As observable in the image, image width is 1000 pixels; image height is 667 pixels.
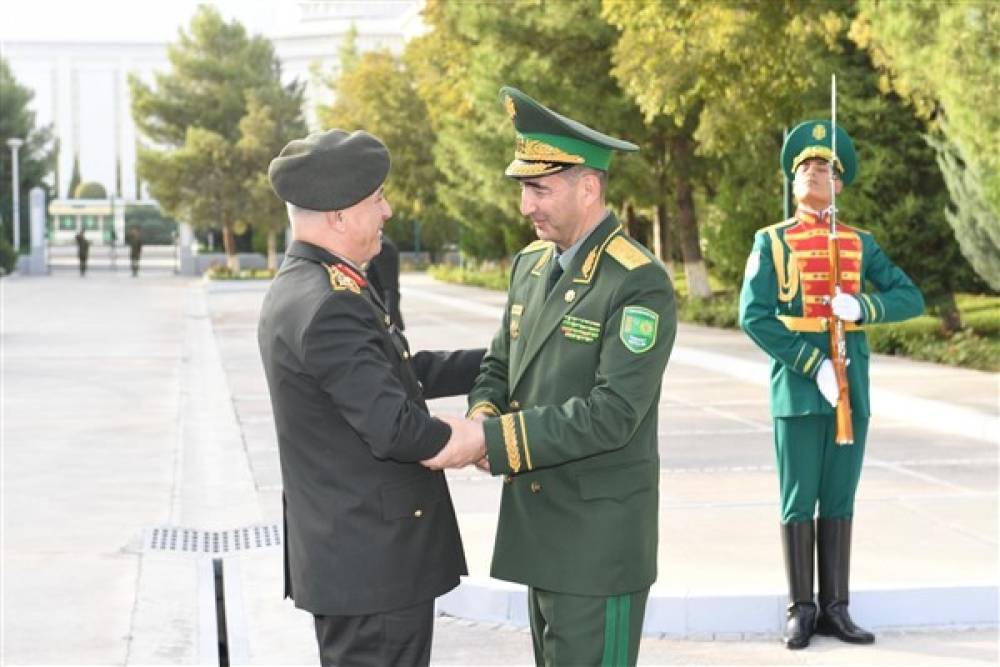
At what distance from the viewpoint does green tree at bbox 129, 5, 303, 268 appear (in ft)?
201

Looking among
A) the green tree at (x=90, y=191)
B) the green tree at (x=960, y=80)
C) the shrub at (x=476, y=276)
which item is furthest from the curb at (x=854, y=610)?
the green tree at (x=90, y=191)

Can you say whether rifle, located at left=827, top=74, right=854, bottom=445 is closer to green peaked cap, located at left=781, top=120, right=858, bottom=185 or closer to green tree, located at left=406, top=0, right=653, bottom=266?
→ green peaked cap, located at left=781, top=120, right=858, bottom=185

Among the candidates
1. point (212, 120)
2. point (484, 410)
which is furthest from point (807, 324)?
point (212, 120)

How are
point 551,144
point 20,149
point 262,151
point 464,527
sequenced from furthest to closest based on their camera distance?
point 20,149 → point 262,151 → point 464,527 → point 551,144

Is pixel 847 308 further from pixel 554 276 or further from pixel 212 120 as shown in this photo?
pixel 212 120

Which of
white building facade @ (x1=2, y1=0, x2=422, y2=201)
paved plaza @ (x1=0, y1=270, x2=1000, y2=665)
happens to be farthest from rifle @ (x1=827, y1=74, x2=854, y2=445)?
white building facade @ (x1=2, y1=0, x2=422, y2=201)

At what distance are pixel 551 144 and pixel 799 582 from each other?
3.10 metres

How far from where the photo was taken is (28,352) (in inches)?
906

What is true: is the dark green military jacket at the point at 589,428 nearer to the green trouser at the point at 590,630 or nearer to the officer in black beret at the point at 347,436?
the green trouser at the point at 590,630

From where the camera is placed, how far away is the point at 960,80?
55.5 ft

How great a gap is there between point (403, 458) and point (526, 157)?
884 mm

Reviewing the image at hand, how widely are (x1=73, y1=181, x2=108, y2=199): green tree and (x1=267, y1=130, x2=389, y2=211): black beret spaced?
123023 millimetres

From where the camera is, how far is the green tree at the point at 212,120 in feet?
201

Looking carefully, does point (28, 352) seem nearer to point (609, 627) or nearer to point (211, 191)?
point (609, 627)
